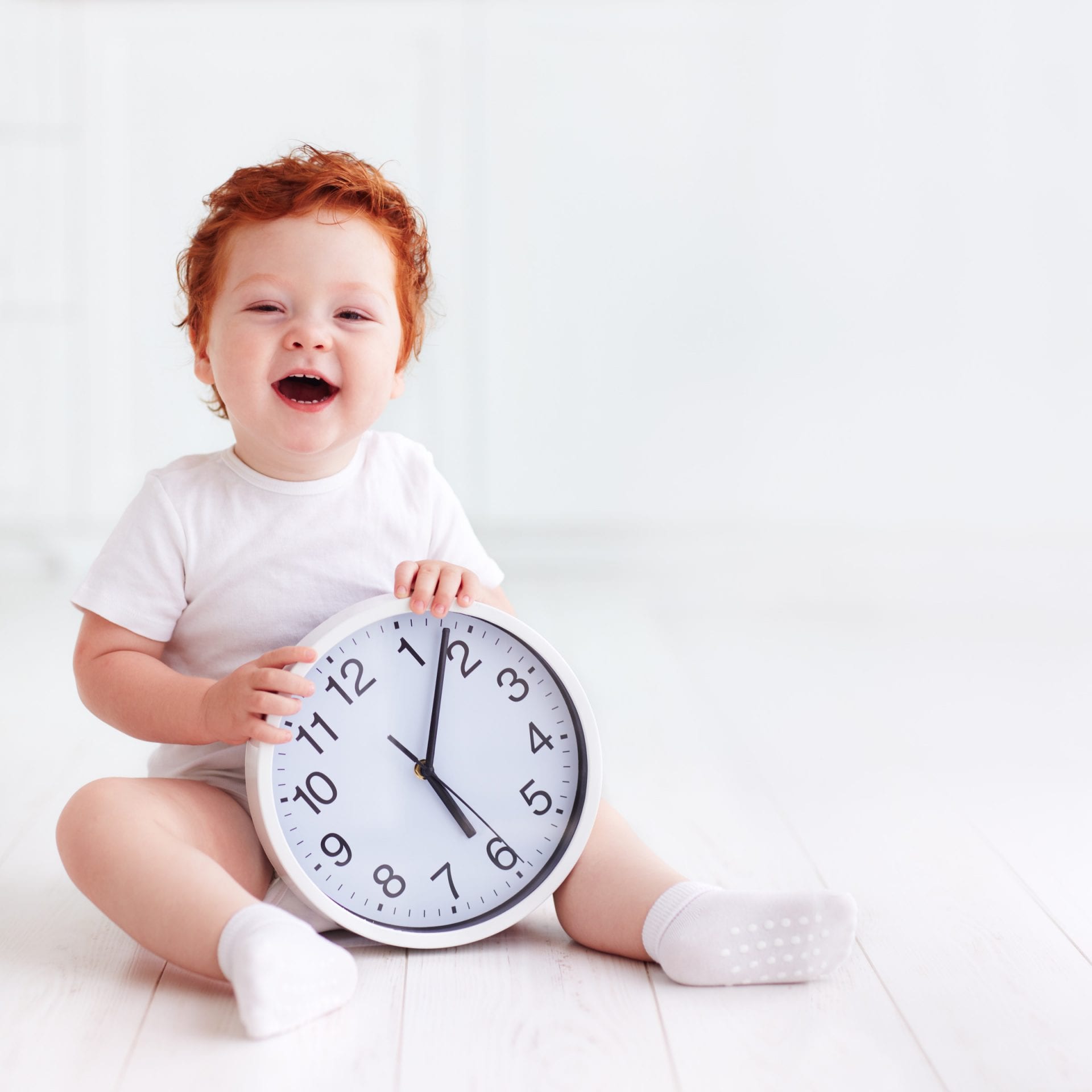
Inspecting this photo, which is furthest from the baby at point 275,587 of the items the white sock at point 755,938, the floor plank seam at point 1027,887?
the floor plank seam at point 1027,887

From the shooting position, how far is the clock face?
103 cm

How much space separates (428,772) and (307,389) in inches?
14.1

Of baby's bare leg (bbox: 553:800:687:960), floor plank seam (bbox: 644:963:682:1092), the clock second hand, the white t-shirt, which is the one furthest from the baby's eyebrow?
floor plank seam (bbox: 644:963:682:1092)

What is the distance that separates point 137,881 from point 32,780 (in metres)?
0.65

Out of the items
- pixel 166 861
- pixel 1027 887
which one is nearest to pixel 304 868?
pixel 166 861

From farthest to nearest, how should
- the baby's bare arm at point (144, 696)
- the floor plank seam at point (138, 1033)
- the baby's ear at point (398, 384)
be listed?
1. the baby's ear at point (398, 384)
2. the baby's bare arm at point (144, 696)
3. the floor plank seam at point (138, 1033)

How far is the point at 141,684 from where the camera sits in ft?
3.55

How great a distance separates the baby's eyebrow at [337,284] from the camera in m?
1.10

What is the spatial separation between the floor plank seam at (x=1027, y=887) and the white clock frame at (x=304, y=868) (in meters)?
0.43

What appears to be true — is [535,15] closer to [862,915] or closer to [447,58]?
[447,58]

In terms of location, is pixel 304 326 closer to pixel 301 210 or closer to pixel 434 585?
pixel 301 210

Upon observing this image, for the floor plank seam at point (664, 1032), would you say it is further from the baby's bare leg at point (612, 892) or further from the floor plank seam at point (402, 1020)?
the floor plank seam at point (402, 1020)

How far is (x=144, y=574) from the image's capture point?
3.71ft

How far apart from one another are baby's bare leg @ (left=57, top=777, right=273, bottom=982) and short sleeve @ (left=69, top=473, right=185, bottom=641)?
141 millimetres
